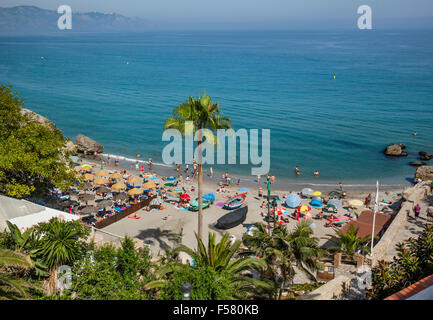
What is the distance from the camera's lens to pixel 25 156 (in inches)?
715

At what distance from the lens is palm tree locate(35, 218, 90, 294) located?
443 inches

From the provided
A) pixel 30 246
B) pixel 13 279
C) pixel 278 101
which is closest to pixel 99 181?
pixel 30 246

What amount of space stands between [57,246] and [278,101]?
6590cm

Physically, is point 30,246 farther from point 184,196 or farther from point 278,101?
point 278,101

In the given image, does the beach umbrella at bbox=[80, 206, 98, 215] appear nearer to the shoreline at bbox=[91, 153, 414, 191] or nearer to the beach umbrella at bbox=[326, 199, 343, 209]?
the shoreline at bbox=[91, 153, 414, 191]

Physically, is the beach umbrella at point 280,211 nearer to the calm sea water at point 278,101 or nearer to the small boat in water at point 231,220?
the small boat in water at point 231,220

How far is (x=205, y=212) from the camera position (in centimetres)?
2711

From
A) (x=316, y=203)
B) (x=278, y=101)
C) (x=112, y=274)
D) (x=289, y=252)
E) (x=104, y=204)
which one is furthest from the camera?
(x=278, y=101)

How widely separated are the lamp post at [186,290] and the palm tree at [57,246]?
4.03 metres

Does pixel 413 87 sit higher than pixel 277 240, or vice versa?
pixel 413 87
